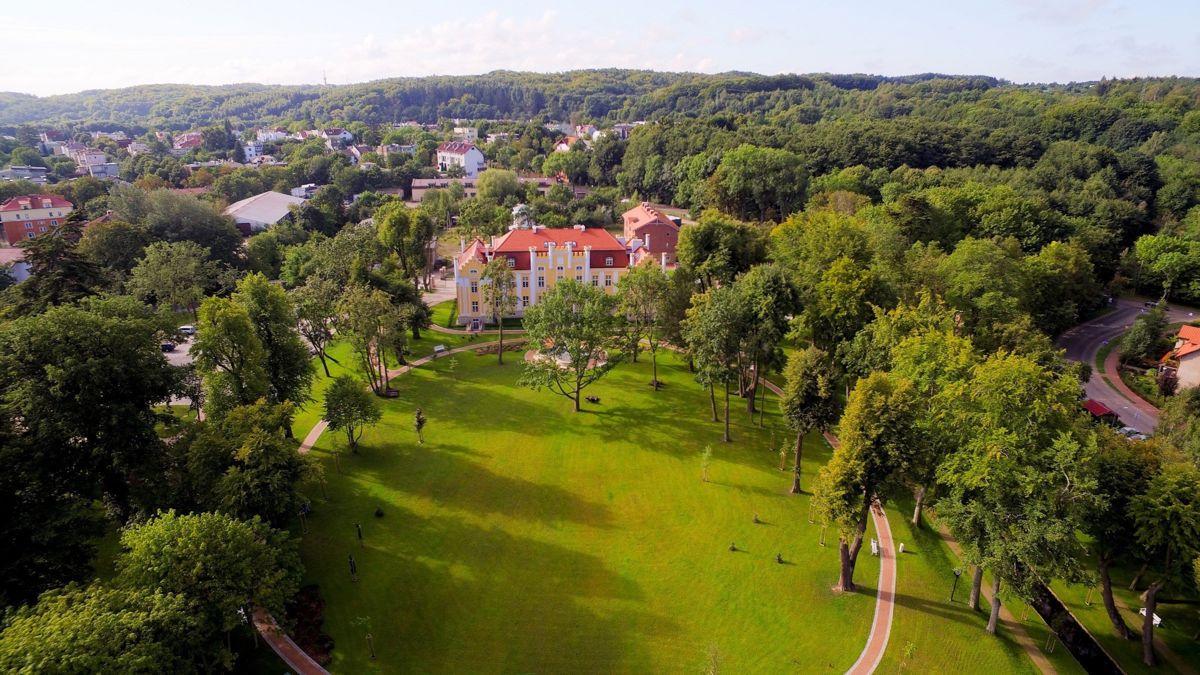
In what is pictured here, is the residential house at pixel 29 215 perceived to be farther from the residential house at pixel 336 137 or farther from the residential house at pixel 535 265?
the residential house at pixel 336 137

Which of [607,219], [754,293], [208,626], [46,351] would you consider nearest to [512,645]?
[208,626]

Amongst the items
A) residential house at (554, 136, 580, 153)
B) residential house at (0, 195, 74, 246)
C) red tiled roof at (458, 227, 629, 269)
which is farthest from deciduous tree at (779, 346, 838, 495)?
residential house at (554, 136, 580, 153)

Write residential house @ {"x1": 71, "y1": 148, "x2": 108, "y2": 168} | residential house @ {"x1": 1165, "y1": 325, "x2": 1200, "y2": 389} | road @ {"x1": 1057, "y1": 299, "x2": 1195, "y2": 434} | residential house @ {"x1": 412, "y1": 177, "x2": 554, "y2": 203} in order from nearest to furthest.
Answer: road @ {"x1": 1057, "y1": 299, "x2": 1195, "y2": 434} < residential house @ {"x1": 1165, "y1": 325, "x2": 1200, "y2": 389} < residential house @ {"x1": 412, "y1": 177, "x2": 554, "y2": 203} < residential house @ {"x1": 71, "y1": 148, "x2": 108, "y2": 168}

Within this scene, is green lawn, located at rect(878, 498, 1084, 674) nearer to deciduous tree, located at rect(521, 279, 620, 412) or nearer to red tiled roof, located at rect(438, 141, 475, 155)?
deciduous tree, located at rect(521, 279, 620, 412)

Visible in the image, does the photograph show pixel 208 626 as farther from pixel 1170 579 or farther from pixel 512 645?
pixel 1170 579

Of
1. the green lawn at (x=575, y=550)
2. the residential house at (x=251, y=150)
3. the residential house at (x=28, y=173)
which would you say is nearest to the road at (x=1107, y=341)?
the green lawn at (x=575, y=550)

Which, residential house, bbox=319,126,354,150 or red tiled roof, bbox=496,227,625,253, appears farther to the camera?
residential house, bbox=319,126,354,150
